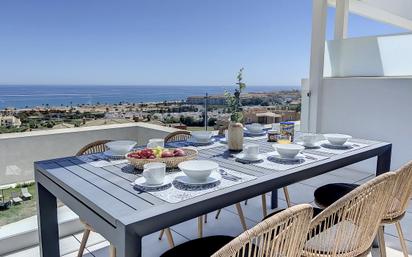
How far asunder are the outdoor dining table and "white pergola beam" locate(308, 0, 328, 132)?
240 centimetres

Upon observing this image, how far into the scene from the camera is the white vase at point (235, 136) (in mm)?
2062

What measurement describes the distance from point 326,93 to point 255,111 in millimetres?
2019

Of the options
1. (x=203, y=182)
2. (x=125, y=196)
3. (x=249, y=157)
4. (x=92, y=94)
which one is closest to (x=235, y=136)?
(x=249, y=157)

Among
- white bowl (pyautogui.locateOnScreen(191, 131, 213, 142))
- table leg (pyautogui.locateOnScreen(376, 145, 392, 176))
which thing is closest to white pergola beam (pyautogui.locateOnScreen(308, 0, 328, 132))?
table leg (pyautogui.locateOnScreen(376, 145, 392, 176))

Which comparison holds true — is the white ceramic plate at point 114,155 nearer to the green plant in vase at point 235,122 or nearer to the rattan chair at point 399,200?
the green plant in vase at point 235,122

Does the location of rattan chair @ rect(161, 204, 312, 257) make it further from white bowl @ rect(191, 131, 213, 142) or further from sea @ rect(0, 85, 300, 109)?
white bowl @ rect(191, 131, 213, 142)

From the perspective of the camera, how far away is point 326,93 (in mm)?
4457

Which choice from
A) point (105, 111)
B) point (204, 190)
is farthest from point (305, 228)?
point (105, 111)

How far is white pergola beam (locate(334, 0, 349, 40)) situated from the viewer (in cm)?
444

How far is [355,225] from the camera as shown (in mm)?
1448

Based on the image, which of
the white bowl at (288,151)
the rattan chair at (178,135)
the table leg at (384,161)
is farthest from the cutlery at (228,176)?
the table leg at (384,161)

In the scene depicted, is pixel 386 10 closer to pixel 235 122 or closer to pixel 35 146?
pixel 235 122

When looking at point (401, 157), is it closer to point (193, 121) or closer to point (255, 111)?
point (255, 111)

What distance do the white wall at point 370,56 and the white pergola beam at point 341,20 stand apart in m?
0.14
